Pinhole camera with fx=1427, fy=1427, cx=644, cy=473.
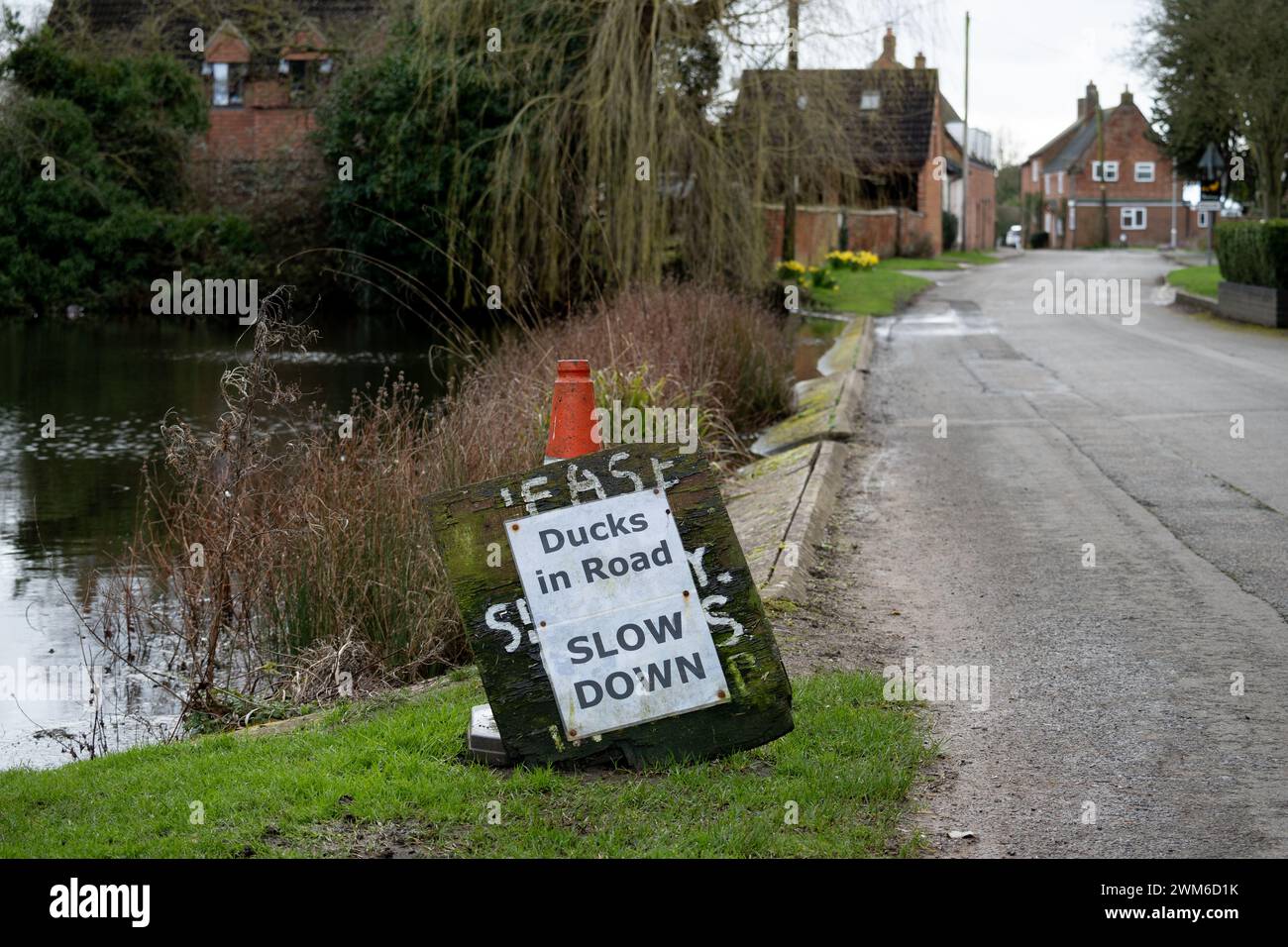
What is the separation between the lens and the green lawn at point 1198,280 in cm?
3124

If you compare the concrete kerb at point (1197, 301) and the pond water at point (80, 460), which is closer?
the pond water at point (80, 460)

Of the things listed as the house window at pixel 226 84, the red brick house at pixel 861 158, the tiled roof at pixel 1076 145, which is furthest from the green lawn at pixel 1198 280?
the tiled roof at pixel 1076 145

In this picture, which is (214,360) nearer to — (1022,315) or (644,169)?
(644,169)

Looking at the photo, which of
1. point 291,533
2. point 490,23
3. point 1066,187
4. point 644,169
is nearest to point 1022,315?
point 644,169

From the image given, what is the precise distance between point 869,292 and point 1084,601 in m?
29.4

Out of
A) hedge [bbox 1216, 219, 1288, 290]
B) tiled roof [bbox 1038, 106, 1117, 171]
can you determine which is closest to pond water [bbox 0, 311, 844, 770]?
hedge [bbox 1216, 219, 1288, 290]

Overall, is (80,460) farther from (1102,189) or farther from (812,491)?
(1102,189)

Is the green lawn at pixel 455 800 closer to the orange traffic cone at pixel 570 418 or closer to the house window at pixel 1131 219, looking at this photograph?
the orange traffic cone at pixel 570 418

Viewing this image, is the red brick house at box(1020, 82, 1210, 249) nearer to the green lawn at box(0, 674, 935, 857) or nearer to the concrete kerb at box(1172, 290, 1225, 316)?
the concrete kerb at box(1172, 290, 1225, 316)

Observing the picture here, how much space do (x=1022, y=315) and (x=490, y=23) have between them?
12.5 meters

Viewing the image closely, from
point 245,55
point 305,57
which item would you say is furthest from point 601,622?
point 245,55

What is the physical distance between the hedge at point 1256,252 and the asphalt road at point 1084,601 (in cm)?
723

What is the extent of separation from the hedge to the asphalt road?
7226mm

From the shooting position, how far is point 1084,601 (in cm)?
770
